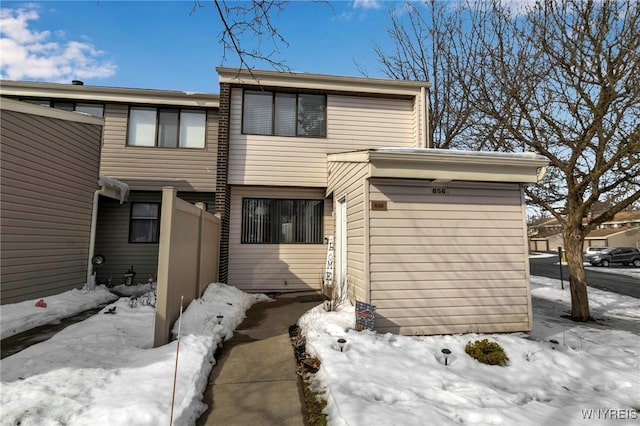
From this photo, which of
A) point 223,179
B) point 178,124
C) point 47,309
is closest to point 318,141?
point 223,179

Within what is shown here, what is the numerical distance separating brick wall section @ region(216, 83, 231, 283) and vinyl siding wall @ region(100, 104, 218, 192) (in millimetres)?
2113

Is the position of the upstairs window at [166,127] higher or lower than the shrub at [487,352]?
higher

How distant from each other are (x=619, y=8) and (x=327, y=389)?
385 inches

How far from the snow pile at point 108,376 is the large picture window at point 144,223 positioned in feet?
18.6

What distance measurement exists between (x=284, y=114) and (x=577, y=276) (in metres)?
9.19

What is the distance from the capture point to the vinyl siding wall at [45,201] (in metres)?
6.32

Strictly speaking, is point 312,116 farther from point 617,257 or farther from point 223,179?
point 617,257

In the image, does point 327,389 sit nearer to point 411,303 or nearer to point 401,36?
point 411,303

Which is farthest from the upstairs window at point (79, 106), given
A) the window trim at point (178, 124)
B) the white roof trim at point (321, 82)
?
the white roof trim at point (321, 82)

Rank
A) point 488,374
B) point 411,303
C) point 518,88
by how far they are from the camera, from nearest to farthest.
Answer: point 488,374
point 411,303
point 518,88

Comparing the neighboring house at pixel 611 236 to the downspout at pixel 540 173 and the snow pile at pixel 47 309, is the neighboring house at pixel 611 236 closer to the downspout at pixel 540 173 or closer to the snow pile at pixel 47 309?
the downspout at pixel 540 173

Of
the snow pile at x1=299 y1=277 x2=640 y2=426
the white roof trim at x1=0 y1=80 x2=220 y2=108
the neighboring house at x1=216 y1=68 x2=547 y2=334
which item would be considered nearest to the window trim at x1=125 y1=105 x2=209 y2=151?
the white roof trim at x1=0 y1=80 x2=220 y2=108

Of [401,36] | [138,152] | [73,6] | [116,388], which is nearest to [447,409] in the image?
[116,388]

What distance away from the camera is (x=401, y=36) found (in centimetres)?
1393
